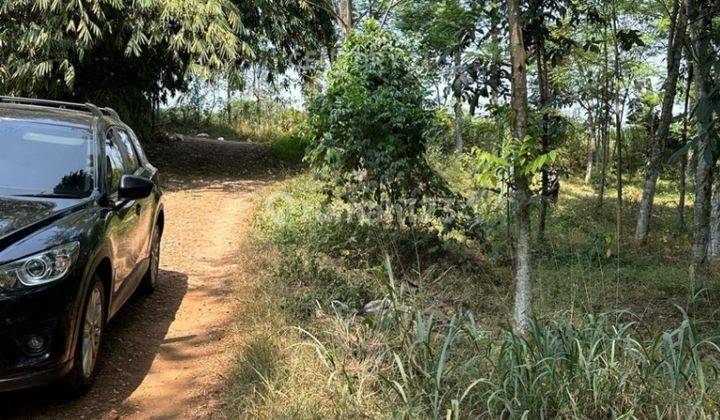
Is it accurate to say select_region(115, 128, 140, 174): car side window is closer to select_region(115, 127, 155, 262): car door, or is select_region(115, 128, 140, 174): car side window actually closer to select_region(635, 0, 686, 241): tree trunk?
select_region(115, 127, 155, 262): car door

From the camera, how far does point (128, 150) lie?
5.63m

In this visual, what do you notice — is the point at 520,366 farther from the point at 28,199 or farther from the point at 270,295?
the point at 28,199

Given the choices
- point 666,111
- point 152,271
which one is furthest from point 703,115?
point 666,111

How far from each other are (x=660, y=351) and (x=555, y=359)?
76cm

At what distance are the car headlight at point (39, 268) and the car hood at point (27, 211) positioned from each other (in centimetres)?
22

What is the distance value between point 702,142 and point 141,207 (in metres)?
4.54

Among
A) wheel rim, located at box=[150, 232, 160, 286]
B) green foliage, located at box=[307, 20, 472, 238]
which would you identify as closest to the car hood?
wheel rim, located at box=[150, 232, 160, 286]

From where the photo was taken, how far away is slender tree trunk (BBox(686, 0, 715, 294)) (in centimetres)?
410

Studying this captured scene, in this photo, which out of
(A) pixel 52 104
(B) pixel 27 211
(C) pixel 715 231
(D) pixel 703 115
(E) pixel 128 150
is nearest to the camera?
(B) pixel 27 211

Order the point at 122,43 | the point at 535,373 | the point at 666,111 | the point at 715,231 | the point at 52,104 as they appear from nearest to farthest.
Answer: the point at 535,373 < the point at 52,104 < the point at 715,231 < the point at 666,111 < the point at 122,43

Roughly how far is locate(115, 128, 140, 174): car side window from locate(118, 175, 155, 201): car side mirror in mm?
996

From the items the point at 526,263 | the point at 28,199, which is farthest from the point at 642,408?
the point at 28,199

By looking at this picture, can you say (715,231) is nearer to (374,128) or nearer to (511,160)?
(374,128)

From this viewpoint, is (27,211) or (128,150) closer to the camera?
(27,211)
